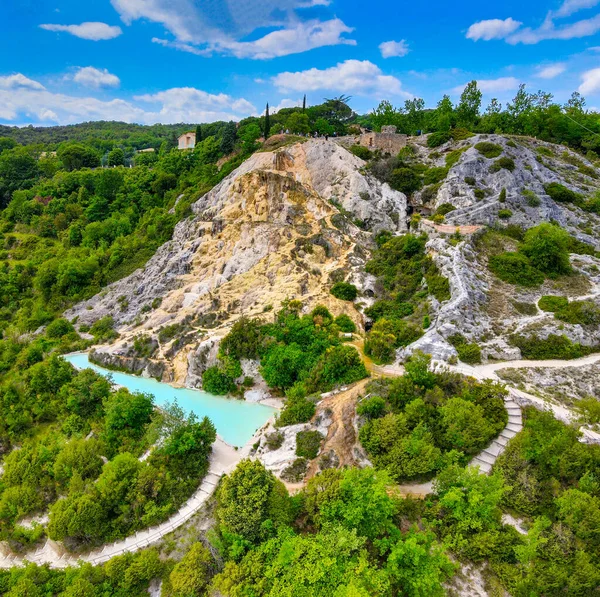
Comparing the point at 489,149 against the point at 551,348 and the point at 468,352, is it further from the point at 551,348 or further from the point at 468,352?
the point at 468,352

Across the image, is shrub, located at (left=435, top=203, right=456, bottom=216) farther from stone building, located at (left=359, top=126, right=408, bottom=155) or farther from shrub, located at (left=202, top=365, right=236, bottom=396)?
shrub, located at (left=202, top=365, right=236, bottom=396)

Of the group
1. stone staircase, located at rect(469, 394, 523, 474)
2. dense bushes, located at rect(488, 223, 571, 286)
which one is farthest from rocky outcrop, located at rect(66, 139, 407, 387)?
stone staircase, located at rect(469, 394, 523, 474)

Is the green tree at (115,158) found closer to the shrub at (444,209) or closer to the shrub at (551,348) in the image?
the shrub at (444,209)

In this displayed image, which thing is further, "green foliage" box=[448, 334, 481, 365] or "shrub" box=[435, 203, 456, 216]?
"shrub" box=[435, 203, 456, 216]

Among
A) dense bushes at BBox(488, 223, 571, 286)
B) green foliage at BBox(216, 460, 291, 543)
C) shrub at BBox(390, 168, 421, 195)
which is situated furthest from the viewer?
shrub at BBox(390, 168, 421, 195)

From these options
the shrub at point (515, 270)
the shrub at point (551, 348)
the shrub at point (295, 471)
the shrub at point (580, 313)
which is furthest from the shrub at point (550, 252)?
the shrub at point (295, 471)

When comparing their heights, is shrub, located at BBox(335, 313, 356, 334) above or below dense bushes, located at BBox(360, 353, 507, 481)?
above

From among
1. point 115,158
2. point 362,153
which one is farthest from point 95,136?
point 362,153
